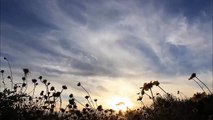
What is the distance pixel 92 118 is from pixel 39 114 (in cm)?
267

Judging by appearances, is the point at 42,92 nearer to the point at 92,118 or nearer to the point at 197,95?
the point at 92,118

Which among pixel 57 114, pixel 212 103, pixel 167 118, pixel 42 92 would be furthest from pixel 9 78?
pixel 212 103

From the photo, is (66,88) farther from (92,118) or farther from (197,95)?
(197,95)

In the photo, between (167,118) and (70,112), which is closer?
(167,118)

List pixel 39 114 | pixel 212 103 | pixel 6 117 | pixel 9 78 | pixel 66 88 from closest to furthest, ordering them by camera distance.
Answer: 1. pixel 212 103
2. pixel 6 117
3. pixel 39 114
4. pixel 66 88
5. pixel 9 78

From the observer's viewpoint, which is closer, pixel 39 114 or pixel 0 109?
pixel 0 109

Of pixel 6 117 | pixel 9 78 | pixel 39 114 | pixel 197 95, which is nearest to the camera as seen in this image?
pixel 197 95

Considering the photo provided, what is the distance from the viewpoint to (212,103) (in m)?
7.47

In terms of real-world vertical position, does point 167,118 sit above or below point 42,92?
below

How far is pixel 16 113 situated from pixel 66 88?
1.85 meters

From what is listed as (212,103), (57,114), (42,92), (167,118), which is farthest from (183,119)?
(42,92)

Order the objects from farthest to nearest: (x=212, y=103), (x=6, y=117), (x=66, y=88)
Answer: (x=66, y=88), (x=6, y=117), (x=212, y=103)

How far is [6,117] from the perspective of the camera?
9.09 meters

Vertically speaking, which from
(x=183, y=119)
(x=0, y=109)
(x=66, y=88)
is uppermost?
(x=66, y=88)
